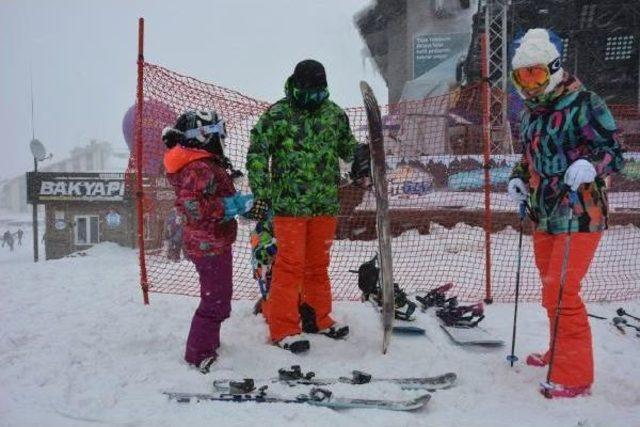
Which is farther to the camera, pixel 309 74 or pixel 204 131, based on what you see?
pixel 309 74

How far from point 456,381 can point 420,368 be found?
0.29m

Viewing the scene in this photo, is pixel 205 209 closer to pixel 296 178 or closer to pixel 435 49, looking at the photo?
pixel 296 178

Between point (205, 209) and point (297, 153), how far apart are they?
34.8 inches

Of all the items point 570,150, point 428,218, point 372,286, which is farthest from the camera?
point 428,218

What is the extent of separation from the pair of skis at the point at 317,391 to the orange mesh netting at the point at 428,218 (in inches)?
91.7

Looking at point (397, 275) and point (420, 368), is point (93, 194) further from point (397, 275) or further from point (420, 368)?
point (420, 368)

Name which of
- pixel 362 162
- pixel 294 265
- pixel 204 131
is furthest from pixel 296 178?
pixel 204 131

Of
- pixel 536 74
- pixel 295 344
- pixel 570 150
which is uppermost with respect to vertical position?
pixel 536 74

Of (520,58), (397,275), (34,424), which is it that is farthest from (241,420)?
(397,275)

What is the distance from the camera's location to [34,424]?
2.55 meters

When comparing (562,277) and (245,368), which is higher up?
(562,277)

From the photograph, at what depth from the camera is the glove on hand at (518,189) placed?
3.32 meters

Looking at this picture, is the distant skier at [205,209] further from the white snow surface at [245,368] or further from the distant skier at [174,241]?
the distant skier at [174,241]

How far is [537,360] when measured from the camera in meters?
3.39
